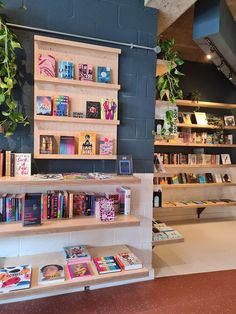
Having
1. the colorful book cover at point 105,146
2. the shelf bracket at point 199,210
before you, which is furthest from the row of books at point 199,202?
the colorful book cover at point 105,146

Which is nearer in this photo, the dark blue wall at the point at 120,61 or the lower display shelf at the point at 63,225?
the lower display shelf at the point at 63,225

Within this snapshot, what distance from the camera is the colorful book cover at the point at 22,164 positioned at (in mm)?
1936

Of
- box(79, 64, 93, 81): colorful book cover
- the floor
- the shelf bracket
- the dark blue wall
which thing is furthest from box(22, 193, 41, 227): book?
the shelf bracket

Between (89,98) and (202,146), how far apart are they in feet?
9.29

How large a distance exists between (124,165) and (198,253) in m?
1.70

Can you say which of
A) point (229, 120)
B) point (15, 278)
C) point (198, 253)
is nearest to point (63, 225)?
point (15, 278)

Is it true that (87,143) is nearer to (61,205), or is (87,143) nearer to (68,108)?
(68,108)

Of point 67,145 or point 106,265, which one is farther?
point 67,145

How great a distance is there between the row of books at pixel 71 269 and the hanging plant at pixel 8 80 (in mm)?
1043

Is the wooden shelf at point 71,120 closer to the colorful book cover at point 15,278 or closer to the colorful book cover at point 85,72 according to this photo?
the colorful book cover at point 85,72

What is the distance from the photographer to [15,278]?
5.53 ft

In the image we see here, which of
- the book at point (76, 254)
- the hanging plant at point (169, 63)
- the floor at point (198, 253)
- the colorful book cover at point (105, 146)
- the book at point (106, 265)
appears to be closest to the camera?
the book at point (106, 265)

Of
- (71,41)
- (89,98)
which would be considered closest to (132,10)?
(71,41)

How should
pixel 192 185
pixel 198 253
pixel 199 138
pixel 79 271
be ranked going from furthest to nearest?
pixel 199 138, pixel 192 185, pixel 198 253, pixel 79 271
